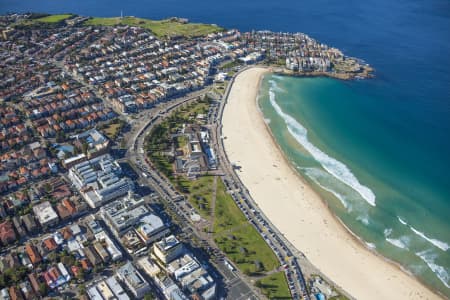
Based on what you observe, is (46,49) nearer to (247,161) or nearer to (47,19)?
(47,19)

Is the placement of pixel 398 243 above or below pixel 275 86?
below

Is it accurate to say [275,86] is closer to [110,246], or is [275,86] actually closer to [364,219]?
[364,219]

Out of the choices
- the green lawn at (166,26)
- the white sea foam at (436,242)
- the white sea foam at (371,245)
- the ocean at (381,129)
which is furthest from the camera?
the green lawn at (166,26)

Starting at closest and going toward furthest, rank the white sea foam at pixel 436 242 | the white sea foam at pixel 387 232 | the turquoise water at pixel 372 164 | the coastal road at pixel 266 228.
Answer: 1. the coastal road at pixel 266 228
2. the white sea foam at pixel 436 242
3. the turquoise water at pixel 372 164
4. the white sea foam at pixel 387 232

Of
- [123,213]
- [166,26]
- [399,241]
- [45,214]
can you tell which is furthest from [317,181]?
[166,26]

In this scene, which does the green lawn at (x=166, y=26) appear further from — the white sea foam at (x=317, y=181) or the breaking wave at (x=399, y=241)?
the breaking wave at (x=399, y=241)

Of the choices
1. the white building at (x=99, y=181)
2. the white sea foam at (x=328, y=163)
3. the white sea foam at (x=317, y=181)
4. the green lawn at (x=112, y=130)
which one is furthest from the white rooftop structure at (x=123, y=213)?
the white sea foam at (x=328, y=163)

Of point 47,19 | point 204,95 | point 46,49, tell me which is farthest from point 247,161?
point 47,19
